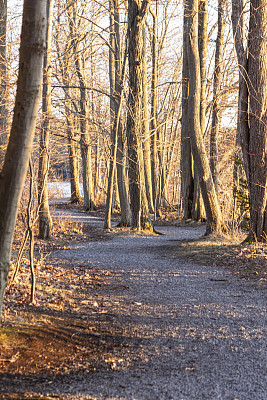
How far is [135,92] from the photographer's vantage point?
41.8ft

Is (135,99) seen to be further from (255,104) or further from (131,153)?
(255,104)

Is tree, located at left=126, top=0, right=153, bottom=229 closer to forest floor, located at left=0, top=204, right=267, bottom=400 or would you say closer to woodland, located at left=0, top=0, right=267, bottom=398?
woodland, located at left=0, top=0, right=267, bottom=398

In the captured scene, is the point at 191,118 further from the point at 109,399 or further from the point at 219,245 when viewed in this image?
the point at 109,399

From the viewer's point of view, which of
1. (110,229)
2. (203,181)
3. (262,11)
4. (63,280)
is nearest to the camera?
(63,280)

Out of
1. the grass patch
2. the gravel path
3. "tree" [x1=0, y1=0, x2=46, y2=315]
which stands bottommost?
the gravel path

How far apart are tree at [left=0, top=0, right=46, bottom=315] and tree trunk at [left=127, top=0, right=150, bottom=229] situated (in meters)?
9.76

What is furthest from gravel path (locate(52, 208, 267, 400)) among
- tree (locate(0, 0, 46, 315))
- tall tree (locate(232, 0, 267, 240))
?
tall tree (locate(232, 0, 267, 240))

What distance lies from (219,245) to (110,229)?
17.6 ft

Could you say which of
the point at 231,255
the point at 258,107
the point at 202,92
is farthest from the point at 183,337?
the point at 202,92

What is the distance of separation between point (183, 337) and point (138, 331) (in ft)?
1.63

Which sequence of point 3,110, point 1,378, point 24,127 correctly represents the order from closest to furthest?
1. point 24,127
2. point 1,378
3. point 3,110

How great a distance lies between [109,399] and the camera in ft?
9.37

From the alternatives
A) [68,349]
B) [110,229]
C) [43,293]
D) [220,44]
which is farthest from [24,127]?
[220,44]

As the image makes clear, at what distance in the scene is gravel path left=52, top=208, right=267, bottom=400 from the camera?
3.05 metres
